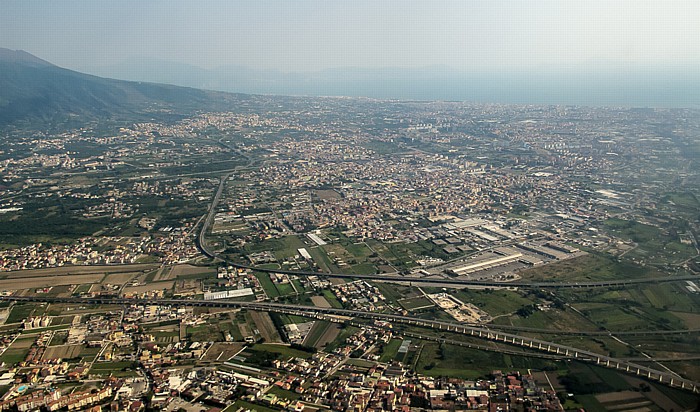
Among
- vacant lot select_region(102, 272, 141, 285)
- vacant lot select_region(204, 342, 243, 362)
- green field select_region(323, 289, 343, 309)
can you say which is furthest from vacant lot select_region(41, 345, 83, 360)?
green field select_region(323, 289, 343, 309)

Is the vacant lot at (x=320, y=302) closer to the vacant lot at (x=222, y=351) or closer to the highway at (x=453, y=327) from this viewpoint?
the highway at (x=453, y=327)

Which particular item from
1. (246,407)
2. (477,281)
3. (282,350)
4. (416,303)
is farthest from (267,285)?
(246,407)

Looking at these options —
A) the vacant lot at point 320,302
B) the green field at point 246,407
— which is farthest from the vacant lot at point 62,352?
the vacant lot at point 320,302

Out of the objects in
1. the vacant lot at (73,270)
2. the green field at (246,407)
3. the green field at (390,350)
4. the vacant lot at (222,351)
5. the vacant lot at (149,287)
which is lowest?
the vacant lot at (73,270)

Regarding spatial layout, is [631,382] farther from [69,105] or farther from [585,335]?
[69,105]

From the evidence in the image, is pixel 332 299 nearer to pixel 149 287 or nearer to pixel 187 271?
pixel 187 271

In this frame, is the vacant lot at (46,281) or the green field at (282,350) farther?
the vacant lot at (46,281)

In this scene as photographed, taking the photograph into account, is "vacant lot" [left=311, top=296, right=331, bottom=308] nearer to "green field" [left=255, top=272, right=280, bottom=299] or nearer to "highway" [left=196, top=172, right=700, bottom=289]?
"green field" [left=255, top=272, right=280, bottom=299]
